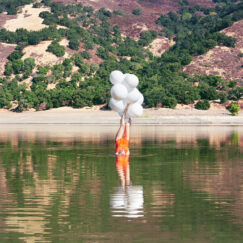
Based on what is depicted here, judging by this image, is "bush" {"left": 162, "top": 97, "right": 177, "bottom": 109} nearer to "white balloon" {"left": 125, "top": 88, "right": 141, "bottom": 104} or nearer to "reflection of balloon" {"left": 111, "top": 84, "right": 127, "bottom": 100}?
"white balloon" {"left": 125, "top": 88, "right": 141, "bottom": 104}

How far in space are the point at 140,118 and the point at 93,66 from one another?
43.0 meters

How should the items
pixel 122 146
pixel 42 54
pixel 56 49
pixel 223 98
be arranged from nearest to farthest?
pixel 122 146
pixel 223 98
pixel 56 49
pixel 42 54

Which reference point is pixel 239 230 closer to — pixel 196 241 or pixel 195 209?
pixel 196 241

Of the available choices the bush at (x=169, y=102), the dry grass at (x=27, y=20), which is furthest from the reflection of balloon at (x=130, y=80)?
the dry grass at (x=27, y=20)

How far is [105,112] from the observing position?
311 ft

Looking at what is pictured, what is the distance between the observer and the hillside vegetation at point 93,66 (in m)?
104

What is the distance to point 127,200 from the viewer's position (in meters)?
19.0

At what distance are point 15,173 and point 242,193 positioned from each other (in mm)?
10312

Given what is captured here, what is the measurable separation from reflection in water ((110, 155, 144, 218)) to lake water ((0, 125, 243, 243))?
3cm

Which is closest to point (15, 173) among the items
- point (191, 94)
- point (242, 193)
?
point (242, 193)

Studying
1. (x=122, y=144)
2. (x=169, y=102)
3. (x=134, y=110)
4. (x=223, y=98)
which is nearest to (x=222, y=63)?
(x=223, y=98)

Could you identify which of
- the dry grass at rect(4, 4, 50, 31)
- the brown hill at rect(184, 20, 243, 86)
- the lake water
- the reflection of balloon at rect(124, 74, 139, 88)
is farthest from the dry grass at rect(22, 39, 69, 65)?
the reflection of balloon at rect(124, 74, 139, 88)

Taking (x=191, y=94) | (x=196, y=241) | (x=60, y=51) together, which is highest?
(x=60, y=51)

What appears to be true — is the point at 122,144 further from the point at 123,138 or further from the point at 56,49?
the point at 56,49
